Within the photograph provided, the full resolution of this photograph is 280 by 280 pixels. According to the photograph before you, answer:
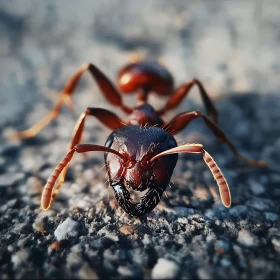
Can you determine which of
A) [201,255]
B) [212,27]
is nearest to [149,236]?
[201,255]

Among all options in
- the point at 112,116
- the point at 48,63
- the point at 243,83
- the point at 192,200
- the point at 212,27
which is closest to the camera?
the point at 192,200

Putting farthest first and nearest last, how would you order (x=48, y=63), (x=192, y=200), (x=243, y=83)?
1. (x=48, y=63)
2. (x=243, y=83)
3. (x=192, y=200)

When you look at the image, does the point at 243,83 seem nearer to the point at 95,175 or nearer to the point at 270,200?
the point at 270,200

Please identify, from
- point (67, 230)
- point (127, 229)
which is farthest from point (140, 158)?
point (67, 230)

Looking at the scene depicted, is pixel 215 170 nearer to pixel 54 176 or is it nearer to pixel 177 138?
pixel 54 176

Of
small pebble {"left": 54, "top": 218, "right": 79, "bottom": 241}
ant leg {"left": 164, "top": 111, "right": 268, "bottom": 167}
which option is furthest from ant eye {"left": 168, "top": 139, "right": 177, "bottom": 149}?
small pebble {"left": 54, "top": 218, "right": 79, "bottom": 241}
